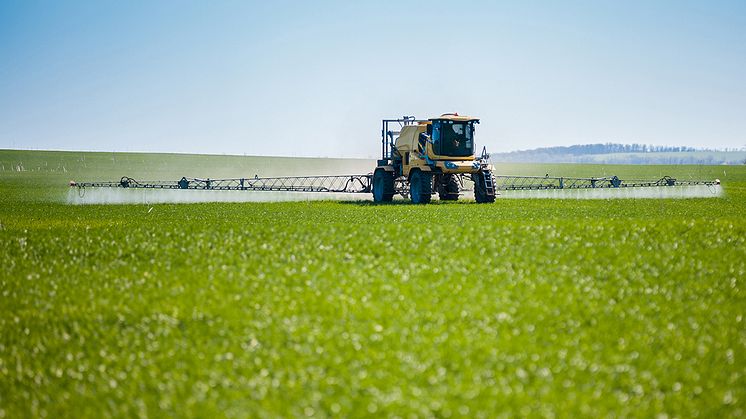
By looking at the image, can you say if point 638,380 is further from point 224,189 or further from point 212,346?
point 224,189

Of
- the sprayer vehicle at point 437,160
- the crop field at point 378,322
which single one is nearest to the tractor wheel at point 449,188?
the sprayer vehicle at point 437,160

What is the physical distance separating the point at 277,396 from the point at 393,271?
7.03m

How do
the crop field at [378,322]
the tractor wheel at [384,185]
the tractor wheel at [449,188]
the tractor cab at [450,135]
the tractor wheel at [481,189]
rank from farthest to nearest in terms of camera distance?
1. the tractor wheel at [384,185]
2. the tractor wheel at [449,188]
3. the tractor wheel at [481,189]
4. the tractor cab at [450,135]
5. the crop field at [378,322]

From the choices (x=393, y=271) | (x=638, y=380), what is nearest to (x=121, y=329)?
(x=393, y=271)

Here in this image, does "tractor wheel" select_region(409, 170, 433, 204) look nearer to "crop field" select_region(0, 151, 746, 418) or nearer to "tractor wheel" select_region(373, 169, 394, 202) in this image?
"tractor wheel" select_region(373, 169, 394, 202)

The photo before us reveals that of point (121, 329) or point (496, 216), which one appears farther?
point (496, 216)

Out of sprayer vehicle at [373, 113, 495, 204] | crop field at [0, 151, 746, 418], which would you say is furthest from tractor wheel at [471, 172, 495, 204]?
crop field at [0, 151, 746, 418]

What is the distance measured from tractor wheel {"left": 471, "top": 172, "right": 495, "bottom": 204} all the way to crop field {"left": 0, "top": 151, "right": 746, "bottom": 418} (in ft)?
62.6

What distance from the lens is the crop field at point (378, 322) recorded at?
949 centimetres

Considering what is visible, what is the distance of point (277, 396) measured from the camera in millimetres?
9414

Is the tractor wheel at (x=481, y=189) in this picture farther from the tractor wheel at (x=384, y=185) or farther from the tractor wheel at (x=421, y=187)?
the tractor wheel at (x=384, y=185)

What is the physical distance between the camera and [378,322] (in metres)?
12.4

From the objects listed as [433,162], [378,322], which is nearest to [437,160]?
[433,162]

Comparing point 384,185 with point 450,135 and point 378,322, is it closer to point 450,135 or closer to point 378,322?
point 450,135
